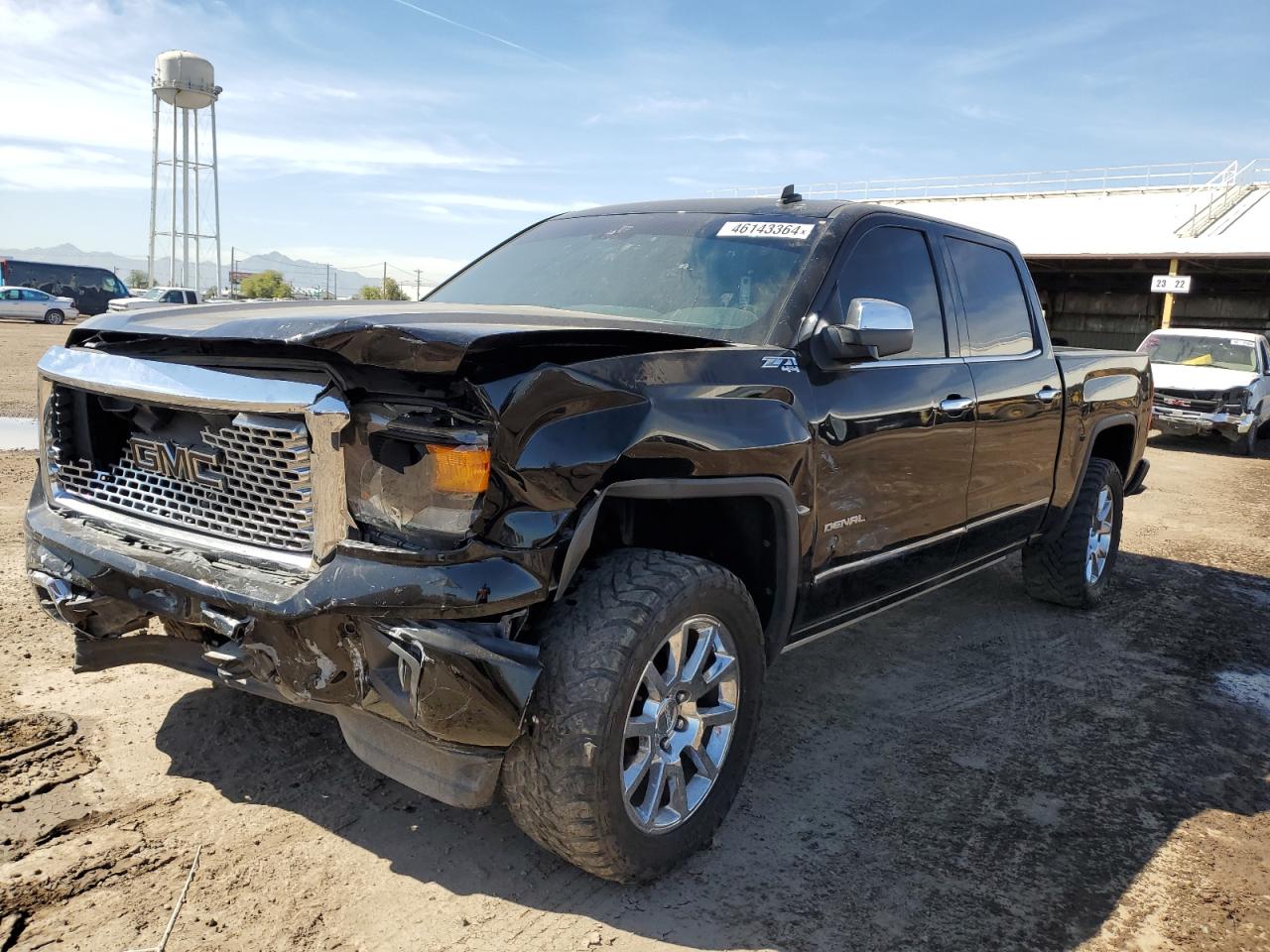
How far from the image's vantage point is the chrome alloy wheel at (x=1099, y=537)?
5.63 m

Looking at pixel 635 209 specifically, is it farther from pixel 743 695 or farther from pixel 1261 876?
pixel 1261 876

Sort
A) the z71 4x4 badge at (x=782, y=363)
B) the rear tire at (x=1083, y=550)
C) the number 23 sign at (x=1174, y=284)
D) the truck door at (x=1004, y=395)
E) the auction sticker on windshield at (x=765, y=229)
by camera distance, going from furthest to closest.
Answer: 1. the number 23 sign at (x=1174, y=284)
2. the rear tire at (x=1083, y=550)
3. the truck door at (x=1004, y=395)
4. the auction sticker on windshield at (x=765, y=229)
5. the z71 4x4 badge at (x=782, y=363)

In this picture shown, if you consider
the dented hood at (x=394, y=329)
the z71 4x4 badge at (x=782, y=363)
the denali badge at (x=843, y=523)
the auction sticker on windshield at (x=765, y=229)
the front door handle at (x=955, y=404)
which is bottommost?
the denali badge at (x=843, y=523)

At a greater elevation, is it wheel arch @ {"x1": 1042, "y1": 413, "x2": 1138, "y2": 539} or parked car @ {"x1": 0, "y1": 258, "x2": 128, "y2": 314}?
parked car @ {"x1": 0, "y1": 258, "x2": 128, "y2": 314}

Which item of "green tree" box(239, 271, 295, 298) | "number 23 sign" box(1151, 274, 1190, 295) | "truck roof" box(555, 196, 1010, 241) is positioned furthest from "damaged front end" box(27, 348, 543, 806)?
"green tree" box(239, 271, 295, 298)

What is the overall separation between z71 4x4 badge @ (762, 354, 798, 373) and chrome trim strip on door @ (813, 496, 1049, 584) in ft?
2.27

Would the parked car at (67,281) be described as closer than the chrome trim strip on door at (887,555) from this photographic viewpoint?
No

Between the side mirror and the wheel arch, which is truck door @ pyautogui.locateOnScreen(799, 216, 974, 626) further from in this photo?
the wheel arch

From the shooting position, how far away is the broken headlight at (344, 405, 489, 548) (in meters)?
2.22

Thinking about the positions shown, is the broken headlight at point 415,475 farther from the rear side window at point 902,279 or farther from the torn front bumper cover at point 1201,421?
the torn front bumper cover at point 1201,421

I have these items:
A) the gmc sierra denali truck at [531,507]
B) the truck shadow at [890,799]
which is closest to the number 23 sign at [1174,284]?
the truck shadow at [890,799]

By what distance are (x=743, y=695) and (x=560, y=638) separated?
75 cm

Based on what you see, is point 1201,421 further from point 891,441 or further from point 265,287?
point 265,287

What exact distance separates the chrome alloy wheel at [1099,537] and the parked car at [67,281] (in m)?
41.3
